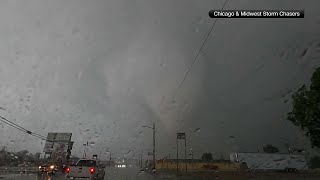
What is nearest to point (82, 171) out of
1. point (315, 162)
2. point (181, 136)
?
point (181, 136)

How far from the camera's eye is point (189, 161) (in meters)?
101

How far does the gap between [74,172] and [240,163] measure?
90.3 metres

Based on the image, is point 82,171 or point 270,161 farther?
point 270,161

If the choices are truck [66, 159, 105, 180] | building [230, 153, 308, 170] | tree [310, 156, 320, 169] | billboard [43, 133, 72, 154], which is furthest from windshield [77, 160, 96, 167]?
tree [310, 156, 320, 169]

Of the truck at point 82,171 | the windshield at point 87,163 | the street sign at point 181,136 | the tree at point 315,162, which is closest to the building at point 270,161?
the tree at point 315,162

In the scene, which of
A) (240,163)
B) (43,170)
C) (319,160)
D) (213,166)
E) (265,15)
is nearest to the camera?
(265,15)

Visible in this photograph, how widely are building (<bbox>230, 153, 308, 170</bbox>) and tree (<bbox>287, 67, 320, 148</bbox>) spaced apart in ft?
218

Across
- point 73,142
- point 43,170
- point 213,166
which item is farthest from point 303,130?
point 213,166

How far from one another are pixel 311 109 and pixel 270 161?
73274mm

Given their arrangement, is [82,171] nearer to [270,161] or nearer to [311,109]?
[311,109]

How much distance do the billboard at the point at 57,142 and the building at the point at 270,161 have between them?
179ft

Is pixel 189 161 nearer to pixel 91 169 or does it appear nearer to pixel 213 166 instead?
pixel 213 166

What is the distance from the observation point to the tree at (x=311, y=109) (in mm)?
37062

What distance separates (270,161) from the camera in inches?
4156
